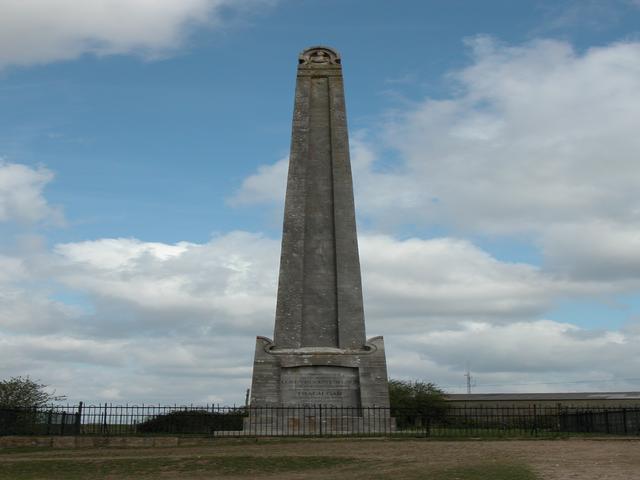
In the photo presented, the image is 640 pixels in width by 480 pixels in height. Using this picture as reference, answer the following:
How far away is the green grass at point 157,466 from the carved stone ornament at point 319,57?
1616 centimetres

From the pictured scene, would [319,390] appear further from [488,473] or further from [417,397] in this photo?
[417,397]

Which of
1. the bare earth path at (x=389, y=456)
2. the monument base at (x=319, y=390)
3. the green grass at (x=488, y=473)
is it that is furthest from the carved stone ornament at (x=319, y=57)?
the green grass at (x=488, y=473)

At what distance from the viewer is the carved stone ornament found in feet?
95.5

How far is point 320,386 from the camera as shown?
24.7 metres

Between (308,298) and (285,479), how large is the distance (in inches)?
486

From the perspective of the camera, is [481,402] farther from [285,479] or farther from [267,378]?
[285,479]

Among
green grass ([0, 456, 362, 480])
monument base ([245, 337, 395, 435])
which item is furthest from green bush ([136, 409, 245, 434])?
green grass ([0, 456, 362, 480])

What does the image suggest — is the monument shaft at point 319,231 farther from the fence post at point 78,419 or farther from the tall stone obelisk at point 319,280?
the fence post at point 78,419

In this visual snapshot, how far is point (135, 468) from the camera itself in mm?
16281

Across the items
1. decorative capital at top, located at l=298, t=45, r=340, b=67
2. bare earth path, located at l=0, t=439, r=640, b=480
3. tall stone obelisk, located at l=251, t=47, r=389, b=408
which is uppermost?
decorative capital at top, located at l=298, t=45, r=340, b=67

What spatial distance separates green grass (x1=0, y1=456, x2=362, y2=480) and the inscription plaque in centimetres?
720

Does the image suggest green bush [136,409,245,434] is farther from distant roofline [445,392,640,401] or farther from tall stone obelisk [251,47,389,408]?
distant roofline [445,392,640,401]

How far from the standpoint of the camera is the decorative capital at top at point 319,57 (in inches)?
1146

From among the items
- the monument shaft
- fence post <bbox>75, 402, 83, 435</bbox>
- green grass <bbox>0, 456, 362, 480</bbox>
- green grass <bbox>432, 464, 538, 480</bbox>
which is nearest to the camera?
green grass <bbox>432, 464, 538, 480</bbox>
